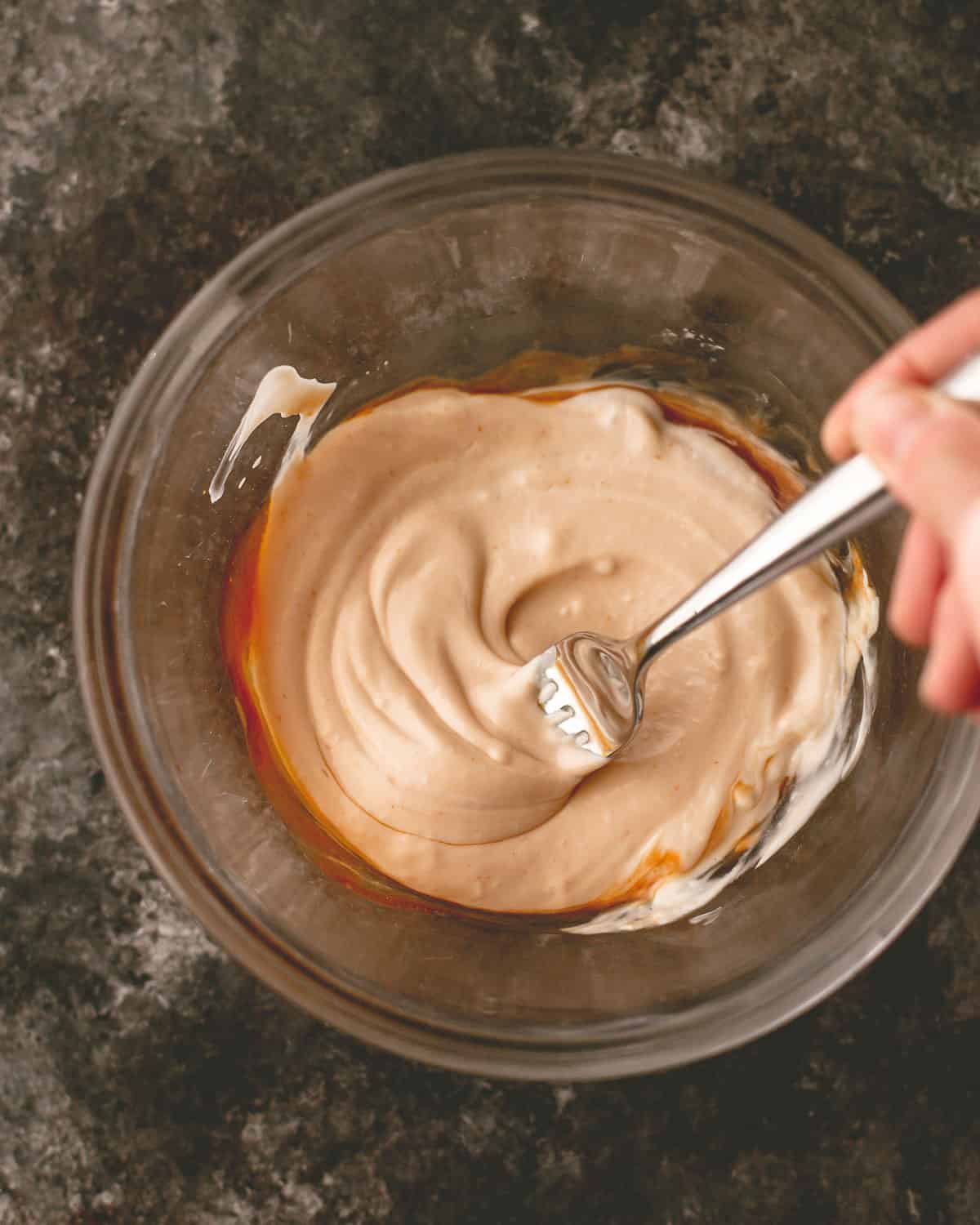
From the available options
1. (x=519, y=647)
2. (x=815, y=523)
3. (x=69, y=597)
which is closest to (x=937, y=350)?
(x=815, y=523)

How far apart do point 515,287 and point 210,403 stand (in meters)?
0.31

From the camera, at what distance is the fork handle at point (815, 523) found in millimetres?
724

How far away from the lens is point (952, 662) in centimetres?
72

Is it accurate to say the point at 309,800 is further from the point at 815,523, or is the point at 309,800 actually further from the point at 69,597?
the point at 815,523

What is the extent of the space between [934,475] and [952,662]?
0.50 ft

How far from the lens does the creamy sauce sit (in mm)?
1123

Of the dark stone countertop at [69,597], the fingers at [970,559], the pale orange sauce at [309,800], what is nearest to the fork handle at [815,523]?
the fingers at [970,559]

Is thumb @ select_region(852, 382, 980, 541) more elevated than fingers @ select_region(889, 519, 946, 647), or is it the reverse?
thumb @ select_region(852, 382, 980, 541)

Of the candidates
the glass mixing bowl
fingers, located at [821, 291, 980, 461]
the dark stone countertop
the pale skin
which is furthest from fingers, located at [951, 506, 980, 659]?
the dark stone countertop

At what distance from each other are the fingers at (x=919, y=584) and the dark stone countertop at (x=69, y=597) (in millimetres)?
497

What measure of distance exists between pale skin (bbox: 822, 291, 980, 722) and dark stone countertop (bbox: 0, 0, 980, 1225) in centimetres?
47

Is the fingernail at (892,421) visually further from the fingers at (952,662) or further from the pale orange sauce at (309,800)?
Result: the pale orange sauce at (309,800)

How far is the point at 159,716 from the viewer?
1044 mm

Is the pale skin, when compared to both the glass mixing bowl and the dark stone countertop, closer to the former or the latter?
the glass mixing bowl
